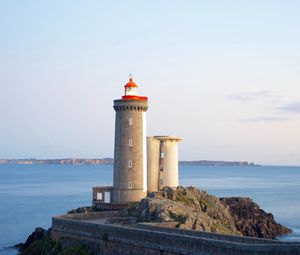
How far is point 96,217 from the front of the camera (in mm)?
32625

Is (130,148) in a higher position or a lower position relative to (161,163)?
higher

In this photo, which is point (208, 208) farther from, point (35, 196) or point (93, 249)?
point (35, 196)

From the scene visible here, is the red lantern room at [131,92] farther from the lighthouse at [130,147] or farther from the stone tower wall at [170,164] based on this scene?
the stone tower wall at [170,164]

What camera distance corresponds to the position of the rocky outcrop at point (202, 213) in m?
29.6

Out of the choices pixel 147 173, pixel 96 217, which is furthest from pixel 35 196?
pixel 96 217

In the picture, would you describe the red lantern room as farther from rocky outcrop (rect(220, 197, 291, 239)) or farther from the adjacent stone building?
rocky outcrop (rect(220, 197, 291, 239))

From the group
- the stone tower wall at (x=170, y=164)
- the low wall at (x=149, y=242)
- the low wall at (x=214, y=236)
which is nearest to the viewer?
the low wall at (x=149, y=242)

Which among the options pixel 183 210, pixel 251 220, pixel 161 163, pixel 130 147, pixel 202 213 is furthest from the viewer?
pixel 251 220

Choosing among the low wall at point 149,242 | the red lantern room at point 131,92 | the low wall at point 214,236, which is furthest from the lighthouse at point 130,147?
the low wall at point 214,236

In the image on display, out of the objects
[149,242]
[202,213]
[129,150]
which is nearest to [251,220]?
[202,213]

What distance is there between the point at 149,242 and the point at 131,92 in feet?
52.9

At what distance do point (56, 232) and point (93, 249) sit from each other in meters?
4.45

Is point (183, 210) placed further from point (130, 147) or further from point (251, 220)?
point (251, 220)

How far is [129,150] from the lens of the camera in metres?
36.4
